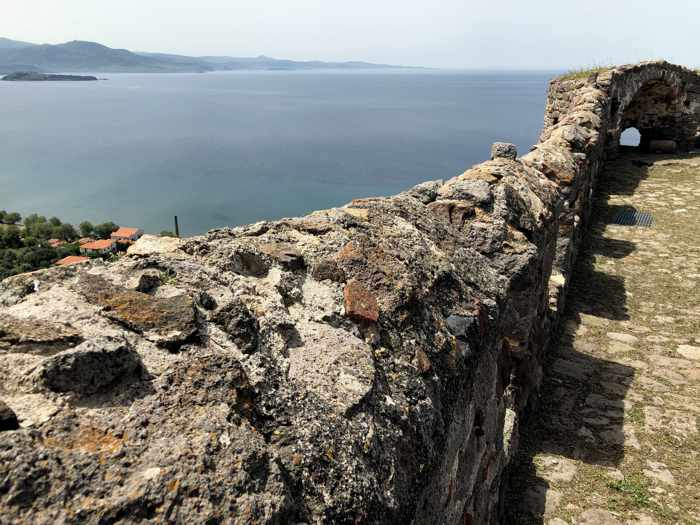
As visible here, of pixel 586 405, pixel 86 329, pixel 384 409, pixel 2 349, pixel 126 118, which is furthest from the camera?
pixel 126 118

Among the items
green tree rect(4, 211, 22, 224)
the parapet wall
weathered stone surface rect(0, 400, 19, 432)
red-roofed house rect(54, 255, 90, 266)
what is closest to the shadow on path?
the parapet wall

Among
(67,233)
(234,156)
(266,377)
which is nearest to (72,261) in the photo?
(266,377)

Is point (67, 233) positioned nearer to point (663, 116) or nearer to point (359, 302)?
point (663, 116)

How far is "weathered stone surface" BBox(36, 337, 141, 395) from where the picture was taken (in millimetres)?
1312

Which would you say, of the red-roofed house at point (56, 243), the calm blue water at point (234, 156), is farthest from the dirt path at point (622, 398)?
the red-roofed house at point (56, 243)

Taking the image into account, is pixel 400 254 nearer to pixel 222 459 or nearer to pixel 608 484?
pixel 222 459

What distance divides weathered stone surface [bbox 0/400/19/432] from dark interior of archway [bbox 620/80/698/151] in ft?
51.6

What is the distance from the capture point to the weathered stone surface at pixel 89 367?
1312mm

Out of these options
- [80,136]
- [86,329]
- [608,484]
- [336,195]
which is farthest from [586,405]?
[80,136]

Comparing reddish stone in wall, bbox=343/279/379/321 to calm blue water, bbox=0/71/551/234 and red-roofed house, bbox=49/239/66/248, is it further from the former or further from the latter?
red-roofed house, bbox=49/239/66/248

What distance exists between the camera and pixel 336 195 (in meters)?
46.9

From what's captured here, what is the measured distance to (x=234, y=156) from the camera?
6638 cm

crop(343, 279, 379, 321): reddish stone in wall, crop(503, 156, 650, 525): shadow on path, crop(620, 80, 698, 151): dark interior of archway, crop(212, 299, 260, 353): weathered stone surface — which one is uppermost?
crop(212, 299, 260, 353): weathered stone surface

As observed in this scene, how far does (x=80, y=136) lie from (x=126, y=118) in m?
18.7
